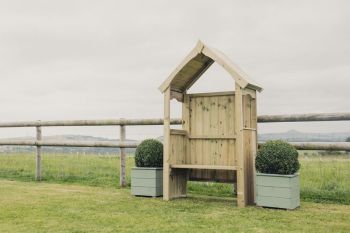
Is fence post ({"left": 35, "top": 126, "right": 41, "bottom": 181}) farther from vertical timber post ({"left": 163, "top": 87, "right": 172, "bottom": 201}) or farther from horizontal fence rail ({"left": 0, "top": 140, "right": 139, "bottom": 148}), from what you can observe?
vertical timber post ({"left": 163, "top": 87, "right": 172, "bottom": 201})

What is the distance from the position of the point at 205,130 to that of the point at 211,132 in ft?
0.43

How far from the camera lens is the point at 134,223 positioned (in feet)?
16.8

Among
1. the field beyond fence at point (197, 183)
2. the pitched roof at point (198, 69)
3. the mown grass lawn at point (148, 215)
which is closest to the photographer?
the mown grass lawn at point (148, 215)

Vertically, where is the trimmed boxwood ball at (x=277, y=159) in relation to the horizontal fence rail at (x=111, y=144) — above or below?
below

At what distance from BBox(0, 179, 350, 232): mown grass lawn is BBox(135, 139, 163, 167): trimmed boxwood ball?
0.72 m

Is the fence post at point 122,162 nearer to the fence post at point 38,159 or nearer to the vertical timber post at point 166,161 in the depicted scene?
the vertical timber post at point 166,161

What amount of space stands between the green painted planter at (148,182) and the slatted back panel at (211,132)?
65 centimetres

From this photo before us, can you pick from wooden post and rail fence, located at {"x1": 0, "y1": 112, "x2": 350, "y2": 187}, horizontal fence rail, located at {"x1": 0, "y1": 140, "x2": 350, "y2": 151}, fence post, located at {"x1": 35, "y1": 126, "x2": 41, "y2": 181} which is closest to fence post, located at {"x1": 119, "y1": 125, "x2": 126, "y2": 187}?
wooden post and rail fence, located at {"x1": 0, "y1": 112, "x2": 350, "y2": 187}

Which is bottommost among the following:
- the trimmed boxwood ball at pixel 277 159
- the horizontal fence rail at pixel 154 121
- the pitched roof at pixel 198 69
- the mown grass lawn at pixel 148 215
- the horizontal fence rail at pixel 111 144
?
the mown grass lawn at pixel 148 215

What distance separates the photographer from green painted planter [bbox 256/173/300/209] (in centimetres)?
627

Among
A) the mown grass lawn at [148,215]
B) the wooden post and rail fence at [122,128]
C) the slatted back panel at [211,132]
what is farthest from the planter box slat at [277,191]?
the wooden post and rail fence at [122,128]

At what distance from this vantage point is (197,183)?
8.88 meters

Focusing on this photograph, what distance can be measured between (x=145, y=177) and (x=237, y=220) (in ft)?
9.09

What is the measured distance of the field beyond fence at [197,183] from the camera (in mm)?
7621
